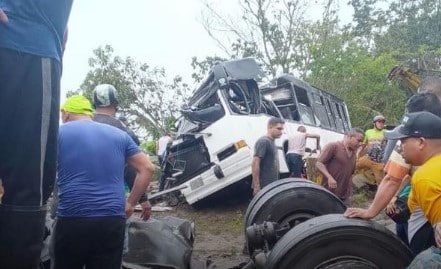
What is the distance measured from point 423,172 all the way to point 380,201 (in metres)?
0.79

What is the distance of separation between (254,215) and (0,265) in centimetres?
384

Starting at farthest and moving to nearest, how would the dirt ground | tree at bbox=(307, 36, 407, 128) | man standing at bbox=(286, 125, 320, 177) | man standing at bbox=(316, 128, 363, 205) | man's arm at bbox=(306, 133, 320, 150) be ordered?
tree at bbox=(307, 36, 407, 128) < man's arm at bbox=(306, 133, 320, 150) < man standing at bbox=(286, 125, 320, 177) < man standing at bbox=(316, 128, 363, 205) < the dirt ground

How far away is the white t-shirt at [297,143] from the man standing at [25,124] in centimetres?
859

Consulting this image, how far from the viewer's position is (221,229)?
8711 millimetres

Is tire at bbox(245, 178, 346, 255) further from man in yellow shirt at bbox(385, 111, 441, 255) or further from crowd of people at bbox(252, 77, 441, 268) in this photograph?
man in yellow shirt at bbox(385, 111, 441, 255)

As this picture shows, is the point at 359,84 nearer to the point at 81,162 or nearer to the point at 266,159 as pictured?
the point at 266,159

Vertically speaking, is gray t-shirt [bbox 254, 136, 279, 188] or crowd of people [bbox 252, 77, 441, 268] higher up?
crowd of people [bbox 252, 77, 441, 268]

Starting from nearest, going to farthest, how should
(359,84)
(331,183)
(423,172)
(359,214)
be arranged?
1. (423,172)
2. (359,214)
3. (331,183)
4. (359,84)

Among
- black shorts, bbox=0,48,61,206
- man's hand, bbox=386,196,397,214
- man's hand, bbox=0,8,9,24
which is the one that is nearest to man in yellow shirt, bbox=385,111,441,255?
man's hand, bbox=386,196,397,214

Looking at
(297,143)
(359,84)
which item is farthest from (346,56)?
(297,143)

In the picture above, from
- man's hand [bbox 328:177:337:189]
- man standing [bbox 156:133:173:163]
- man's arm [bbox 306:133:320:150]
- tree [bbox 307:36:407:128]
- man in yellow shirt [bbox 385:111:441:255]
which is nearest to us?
man in yellow shirt [bbox 385:111:441:255]

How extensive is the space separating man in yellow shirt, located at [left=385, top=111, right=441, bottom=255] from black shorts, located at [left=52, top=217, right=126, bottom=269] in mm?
1845

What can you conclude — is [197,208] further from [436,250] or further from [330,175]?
[436,250]

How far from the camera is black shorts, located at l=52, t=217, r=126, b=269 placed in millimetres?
3303
